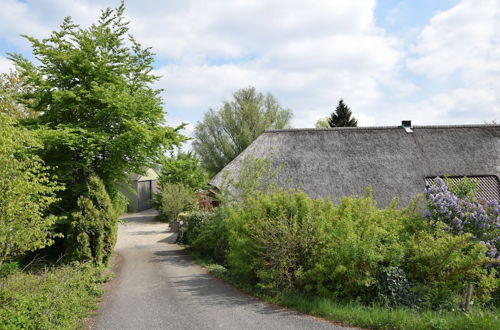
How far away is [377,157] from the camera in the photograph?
739 inches

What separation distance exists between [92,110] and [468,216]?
43.2 feet

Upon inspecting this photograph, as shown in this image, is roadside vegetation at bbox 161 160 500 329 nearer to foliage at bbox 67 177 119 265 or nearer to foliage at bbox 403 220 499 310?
foliage at bbox 403 220 499 310

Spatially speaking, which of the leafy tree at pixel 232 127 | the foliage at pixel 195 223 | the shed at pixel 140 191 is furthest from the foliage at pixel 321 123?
the foliage at pixel 195 223

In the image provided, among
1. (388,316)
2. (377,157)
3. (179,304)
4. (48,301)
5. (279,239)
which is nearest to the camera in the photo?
(388,316)

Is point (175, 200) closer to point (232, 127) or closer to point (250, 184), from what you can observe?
point (250, 184)

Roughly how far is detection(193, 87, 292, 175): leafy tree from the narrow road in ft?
89.7

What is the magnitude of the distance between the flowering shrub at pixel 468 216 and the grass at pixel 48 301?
8.63m

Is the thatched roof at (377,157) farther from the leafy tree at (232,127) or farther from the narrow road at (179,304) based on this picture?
the leafy tree at (232,127)

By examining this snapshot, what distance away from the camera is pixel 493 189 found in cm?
1841

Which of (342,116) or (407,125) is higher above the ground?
(342,116)

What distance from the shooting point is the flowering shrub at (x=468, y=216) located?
891cm

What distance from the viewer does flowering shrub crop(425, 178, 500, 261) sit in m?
8.91

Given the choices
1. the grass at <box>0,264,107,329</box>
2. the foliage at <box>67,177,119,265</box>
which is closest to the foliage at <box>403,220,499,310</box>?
the grass at <box>0,264,107,329</box>

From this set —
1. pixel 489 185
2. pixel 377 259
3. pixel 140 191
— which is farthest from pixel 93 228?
pixel 140 191
